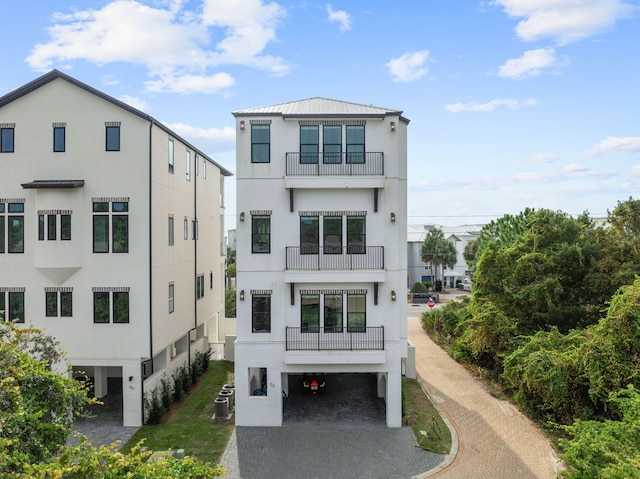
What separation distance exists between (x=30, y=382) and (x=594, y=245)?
2363cm

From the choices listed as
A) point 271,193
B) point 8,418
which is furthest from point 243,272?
point 8,418

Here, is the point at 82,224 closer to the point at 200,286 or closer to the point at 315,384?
the point at 200,286

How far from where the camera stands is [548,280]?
2133 centimetres

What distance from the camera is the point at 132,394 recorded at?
667 inches

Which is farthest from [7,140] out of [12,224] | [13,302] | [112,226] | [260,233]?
[260,233]

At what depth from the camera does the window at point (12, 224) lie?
17297mm

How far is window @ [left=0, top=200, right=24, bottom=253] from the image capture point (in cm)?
1730

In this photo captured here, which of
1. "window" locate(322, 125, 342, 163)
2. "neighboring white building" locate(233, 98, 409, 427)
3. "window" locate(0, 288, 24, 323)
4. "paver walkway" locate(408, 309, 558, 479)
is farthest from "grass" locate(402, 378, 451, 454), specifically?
"window" locate(0, 288, 24, 323)

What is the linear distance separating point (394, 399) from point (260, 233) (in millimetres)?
8143

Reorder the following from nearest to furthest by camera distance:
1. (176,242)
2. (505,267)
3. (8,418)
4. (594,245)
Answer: (8,418) → (176,242) → (594,245) → (505,267)

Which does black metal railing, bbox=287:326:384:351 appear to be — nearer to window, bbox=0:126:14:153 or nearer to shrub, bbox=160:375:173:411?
shrub, bbox=160:375:173:411

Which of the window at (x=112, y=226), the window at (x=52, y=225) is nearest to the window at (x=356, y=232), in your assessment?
the window at (x=112, y=226)

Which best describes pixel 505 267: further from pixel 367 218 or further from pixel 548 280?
pixel 367 218

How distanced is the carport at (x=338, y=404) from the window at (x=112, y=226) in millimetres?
9522
